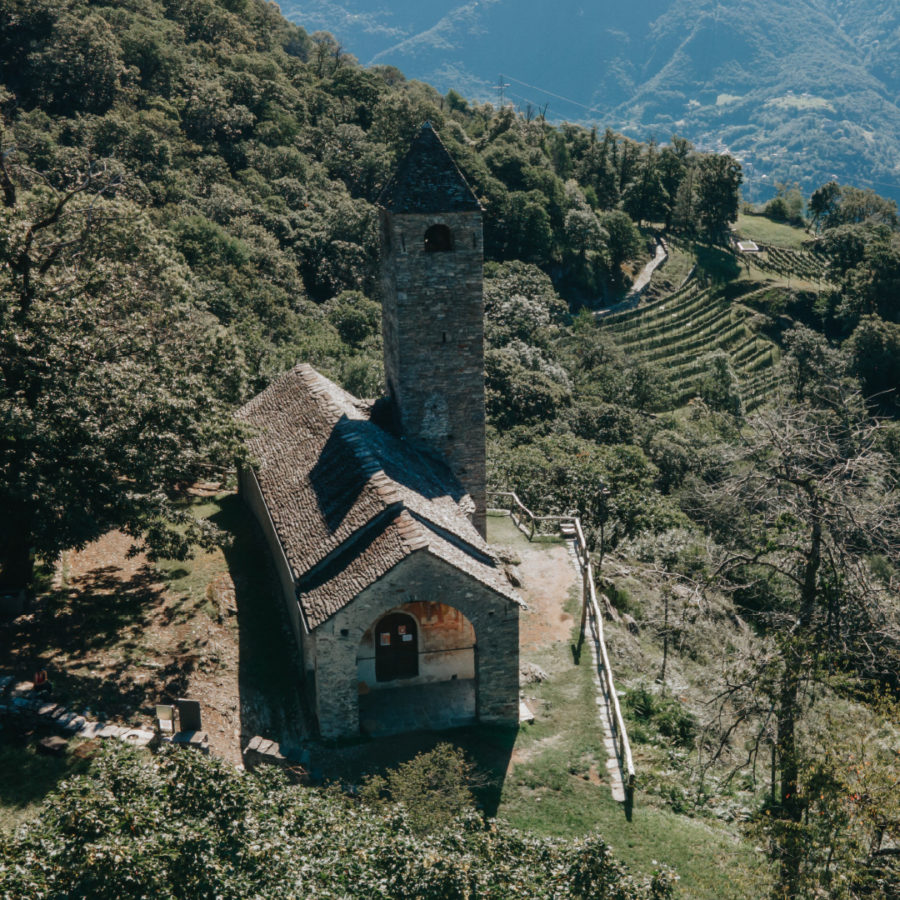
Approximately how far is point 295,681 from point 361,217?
52962 mm

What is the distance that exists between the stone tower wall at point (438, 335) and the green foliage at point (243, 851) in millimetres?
15442

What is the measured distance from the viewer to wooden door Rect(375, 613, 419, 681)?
24.4m

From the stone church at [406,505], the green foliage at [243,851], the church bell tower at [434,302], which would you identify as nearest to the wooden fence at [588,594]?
the stone church at [406,505]

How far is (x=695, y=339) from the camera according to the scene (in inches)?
3735

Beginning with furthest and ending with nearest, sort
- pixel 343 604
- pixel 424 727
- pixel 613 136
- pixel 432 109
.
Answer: pixel 613 136 < pixel 432 109 < pixel 424 727 < pixel 343 604

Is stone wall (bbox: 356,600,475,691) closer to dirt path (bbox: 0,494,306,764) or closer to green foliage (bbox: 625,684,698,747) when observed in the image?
dirt path (bbox: 0,494,306,764)

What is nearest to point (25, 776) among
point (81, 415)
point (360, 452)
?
point (81, 415)

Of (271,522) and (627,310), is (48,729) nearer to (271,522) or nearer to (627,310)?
(271,522)

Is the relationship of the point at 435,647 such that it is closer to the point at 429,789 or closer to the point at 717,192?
the point at 429,789

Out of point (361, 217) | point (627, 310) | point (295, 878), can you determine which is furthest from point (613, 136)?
point (295, 878)

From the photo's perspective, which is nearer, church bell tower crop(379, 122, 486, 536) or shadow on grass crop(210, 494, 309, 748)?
shadow on grass crop(210, 494, 309, 748)

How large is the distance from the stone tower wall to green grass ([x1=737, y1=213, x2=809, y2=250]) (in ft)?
353

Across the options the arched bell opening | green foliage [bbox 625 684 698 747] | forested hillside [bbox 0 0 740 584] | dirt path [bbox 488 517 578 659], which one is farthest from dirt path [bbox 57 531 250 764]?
the arched bell opening

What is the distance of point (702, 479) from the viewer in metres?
49.6
